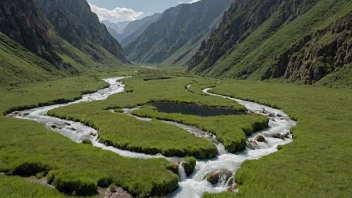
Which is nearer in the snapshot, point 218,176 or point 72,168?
point 218,176

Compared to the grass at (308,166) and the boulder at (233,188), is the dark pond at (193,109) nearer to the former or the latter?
the grass at (308,166)

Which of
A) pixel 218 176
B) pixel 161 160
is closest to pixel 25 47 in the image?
pixel 161 160

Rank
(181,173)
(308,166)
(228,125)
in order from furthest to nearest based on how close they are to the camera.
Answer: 1. (228,125)
2. (181,173)
3. (308,166)

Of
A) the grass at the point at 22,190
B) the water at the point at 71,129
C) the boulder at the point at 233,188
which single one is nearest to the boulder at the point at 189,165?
the water at the point at 71,129

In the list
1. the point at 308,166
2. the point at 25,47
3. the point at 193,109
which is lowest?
the point at 193,109

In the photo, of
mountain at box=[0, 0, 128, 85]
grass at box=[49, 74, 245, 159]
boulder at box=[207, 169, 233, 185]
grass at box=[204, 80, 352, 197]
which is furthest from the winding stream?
mountain at box=[0, 0, 128, 85]

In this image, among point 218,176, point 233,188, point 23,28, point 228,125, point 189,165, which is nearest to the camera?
point 233,188

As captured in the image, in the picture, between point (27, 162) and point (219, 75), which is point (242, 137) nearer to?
point (27, 162)

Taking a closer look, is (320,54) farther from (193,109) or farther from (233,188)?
(233,188)
